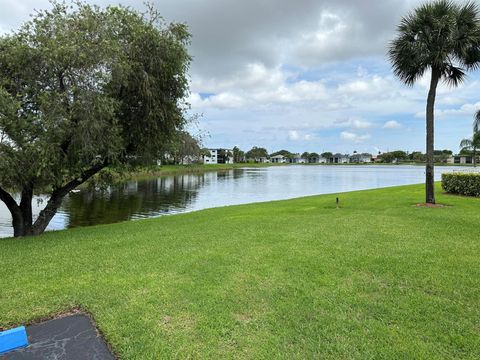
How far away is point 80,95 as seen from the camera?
28.0ft

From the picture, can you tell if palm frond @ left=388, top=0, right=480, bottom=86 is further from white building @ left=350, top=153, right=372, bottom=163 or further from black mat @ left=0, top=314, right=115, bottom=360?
white building @ left=350, top=153, right=372, bottom=163

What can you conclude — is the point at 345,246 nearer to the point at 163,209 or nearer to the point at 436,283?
the point at 436,283

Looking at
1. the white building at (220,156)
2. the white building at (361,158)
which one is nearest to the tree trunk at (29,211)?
the white building at (220,156)

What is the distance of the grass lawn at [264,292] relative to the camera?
10.4 feet

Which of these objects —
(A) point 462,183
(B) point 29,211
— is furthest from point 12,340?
(A) point 462,183

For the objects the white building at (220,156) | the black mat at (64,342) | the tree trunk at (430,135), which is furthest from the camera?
the white building at (220,156)

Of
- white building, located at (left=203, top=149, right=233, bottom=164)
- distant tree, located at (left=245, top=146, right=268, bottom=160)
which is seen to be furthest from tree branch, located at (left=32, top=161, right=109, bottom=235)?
distant tree, located at (left=245, top=146, right=268, bottom=160)

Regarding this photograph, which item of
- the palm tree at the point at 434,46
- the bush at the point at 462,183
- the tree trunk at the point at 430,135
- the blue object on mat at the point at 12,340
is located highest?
the palm tree at the point at 434,46

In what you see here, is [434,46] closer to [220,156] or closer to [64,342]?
[64,342]

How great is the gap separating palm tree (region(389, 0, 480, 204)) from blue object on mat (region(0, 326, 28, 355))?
12762 millimetres

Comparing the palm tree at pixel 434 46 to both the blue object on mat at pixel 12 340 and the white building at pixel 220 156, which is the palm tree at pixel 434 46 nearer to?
the blue object on mat at pixel 12 340

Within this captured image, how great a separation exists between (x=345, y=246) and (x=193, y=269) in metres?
3.02

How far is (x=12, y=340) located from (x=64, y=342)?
0.44m

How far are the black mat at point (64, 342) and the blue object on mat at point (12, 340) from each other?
6 centimetres
